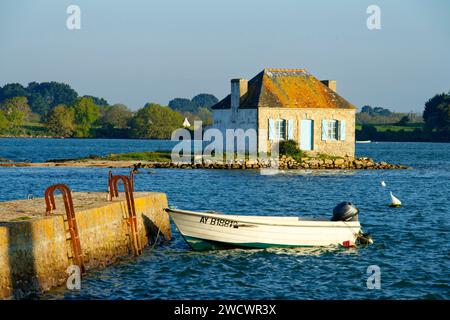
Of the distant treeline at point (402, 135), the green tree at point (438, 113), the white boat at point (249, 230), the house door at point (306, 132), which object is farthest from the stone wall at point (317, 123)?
the distant treeline at point (402, 135)

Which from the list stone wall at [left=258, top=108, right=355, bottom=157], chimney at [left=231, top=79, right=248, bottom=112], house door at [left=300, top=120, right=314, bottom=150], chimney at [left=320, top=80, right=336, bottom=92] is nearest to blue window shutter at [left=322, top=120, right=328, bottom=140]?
stone wall at [left=258, top=108, right=355, bottom=157]

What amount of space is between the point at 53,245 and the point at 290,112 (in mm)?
46093

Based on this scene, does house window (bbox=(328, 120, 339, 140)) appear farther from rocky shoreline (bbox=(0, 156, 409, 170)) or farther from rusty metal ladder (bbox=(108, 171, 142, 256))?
rusty metal ladder (bbox=(108, 171, 142, 256))

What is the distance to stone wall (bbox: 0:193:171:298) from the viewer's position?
17.5m

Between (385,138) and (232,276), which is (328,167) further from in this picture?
(385,138)

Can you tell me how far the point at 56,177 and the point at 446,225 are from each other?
32849 millimetres

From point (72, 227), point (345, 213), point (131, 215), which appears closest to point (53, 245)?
point (72, 227)

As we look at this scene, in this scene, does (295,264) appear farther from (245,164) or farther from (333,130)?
(333,130)

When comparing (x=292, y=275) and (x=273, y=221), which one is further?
(x=273, y=221)

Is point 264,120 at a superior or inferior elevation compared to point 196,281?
superior

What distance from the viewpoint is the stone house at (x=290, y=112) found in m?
63.8

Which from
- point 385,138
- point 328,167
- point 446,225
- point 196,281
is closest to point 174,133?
point 385,138
